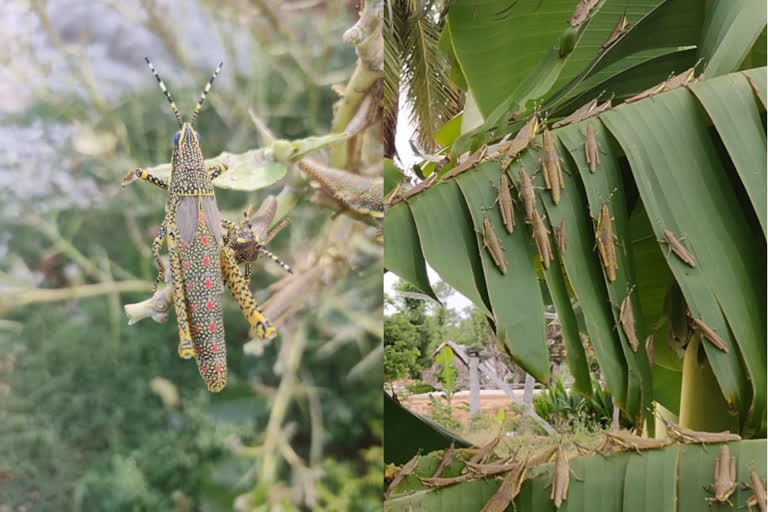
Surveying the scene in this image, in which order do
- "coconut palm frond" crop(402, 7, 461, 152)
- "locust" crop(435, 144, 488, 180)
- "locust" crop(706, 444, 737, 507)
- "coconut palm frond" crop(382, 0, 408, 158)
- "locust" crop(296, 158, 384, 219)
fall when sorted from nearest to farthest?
"locust" crop(706, 444, 737, 507)
"locust" crop(435, 144, 488, 180)
"locust" crop(296, 158, 384, 219)
"coconut palm frond" crop(382, 0, 408, 158)
"coconut palm frond" crop(402, 7, 461, 152)

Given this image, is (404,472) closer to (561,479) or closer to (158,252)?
(561,479)

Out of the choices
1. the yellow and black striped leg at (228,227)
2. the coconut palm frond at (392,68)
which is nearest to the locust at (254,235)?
the yellow and black striped leg at (228,227)

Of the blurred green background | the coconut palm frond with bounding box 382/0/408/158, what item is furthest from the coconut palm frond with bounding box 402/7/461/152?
the blurred green background

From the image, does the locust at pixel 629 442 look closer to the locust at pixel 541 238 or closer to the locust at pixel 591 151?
the locust at pixel 541 238

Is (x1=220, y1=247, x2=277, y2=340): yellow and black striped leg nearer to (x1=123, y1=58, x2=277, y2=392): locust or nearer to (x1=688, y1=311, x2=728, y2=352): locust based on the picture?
(x1=123, y1=58, x2=277, y2=392): locust

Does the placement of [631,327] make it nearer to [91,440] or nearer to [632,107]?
[632,107]

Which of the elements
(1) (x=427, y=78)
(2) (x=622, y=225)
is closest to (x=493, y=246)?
(2) (x=622, y=225)
